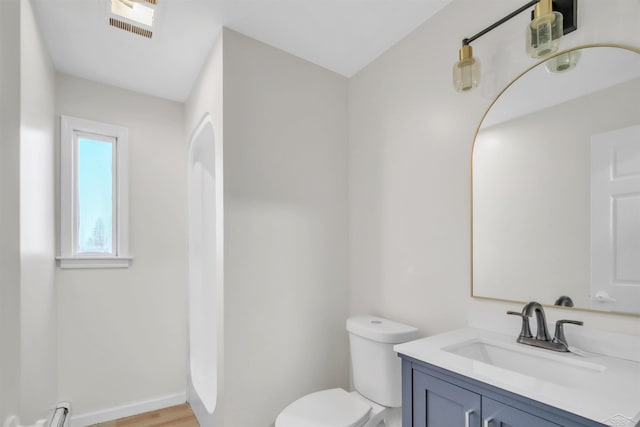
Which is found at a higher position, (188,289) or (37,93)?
(37,93)

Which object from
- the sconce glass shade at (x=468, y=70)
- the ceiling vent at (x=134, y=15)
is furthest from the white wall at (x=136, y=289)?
the sconce glass shade at (x=468, y=70)

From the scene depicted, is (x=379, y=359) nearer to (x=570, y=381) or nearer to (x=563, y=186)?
(x=570, y=381)

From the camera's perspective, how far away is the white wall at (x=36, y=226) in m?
1.43

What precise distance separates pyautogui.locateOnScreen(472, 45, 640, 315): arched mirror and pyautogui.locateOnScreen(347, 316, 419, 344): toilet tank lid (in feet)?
1.28

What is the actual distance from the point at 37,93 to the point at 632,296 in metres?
2.63

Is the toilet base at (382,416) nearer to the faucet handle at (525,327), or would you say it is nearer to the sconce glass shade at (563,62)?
the faucet handle at (525,327)

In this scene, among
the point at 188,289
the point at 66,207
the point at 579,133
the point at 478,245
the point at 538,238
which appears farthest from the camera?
the point at 188,289

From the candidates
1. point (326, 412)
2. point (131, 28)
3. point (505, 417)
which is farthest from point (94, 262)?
point (505, 417)

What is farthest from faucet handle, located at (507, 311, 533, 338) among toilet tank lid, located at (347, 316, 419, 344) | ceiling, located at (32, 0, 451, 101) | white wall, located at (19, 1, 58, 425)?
white wall, located at (19, 1, 58, 425)

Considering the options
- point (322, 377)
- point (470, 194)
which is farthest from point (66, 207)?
point (470, 194)

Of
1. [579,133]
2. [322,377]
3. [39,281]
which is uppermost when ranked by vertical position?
[579,133]

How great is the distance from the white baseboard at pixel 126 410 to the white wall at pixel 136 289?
1.1 inches

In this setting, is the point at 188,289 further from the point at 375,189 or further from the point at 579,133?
the point at 579,133

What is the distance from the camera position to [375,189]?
81.7 inches
